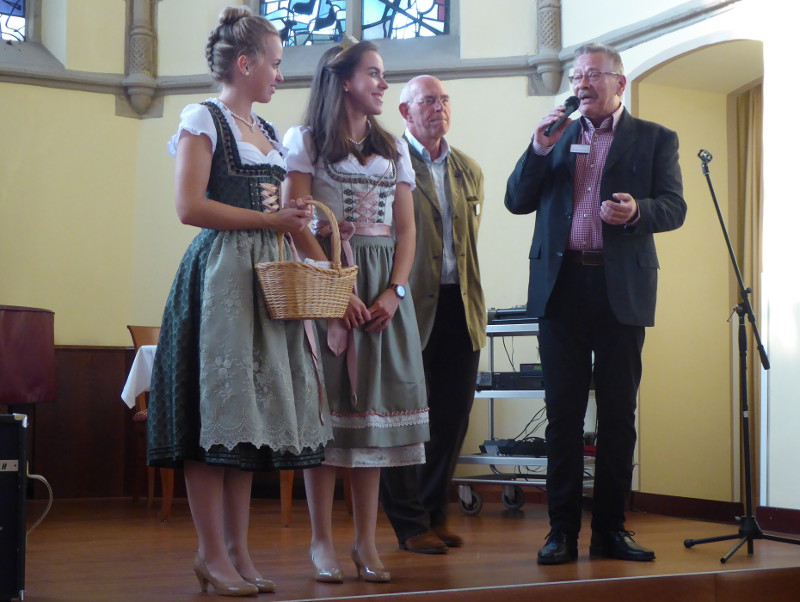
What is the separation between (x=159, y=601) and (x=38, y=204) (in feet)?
13.6

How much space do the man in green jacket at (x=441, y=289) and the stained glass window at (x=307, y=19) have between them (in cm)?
304

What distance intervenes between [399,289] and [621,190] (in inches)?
32.5

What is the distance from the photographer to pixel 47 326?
195 inches

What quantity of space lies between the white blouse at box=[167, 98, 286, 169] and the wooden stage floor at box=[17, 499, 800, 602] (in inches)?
41.6

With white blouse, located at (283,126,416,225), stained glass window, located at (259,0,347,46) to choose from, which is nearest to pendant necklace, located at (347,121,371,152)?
white blouse, located at (283,126,416,225)

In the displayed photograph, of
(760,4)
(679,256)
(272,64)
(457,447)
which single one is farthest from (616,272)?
(679,256)

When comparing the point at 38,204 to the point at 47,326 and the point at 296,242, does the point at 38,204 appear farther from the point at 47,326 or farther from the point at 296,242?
the point at 296,242

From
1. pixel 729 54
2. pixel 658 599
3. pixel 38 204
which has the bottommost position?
pixel 658 599

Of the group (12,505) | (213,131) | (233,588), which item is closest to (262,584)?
(233,588)

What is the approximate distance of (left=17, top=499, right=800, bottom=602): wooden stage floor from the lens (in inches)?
99.3

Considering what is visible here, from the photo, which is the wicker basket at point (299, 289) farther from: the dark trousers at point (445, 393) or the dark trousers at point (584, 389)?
the dark trousers at point (445, 393)

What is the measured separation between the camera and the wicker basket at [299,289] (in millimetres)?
2357

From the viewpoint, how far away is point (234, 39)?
2.53 metres

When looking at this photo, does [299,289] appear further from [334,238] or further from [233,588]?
[233,588]
